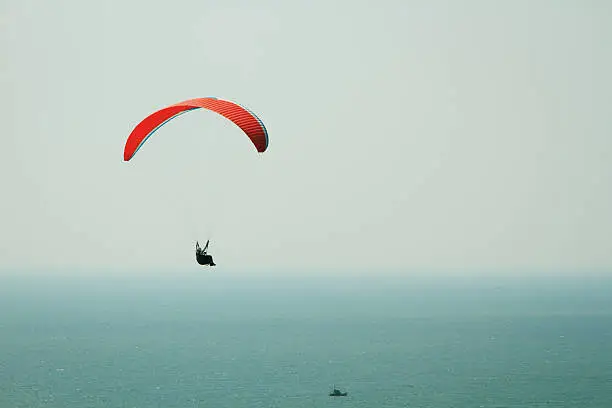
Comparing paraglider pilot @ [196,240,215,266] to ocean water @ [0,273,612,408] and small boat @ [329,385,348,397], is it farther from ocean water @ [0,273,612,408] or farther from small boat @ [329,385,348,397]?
small boat @ [329,385,348,397]

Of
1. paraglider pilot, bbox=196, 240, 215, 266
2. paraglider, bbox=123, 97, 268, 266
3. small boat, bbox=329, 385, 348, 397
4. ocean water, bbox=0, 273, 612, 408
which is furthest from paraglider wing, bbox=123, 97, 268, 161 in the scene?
small boat, bbox=329, 385, 348, 397

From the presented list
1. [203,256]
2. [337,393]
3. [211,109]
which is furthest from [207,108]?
[337,393]

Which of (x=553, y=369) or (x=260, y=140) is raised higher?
(x=260, y=140)

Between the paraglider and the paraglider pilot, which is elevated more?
the paraglider

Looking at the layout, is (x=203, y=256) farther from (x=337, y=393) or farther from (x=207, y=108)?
(x=337, y=393)

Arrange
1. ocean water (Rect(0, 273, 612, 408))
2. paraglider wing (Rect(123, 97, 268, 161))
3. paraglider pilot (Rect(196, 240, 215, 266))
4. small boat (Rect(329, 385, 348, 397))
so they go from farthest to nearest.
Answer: ocean water (Rect(0, 273, 612, 408))
small boat (Rect(329, 385, 348, 397))
paraglider wing (Rect(123, 97, 268, 161))
paraglider pilot (Rect(196, 240, 215, 266))

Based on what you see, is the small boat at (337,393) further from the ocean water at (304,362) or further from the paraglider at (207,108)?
the paraglider at (207,108)

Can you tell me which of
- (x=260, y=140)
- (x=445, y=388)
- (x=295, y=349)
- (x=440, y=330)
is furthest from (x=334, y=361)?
(x=260, y=140)

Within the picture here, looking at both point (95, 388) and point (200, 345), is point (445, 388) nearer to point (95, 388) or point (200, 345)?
point (95, 388)
